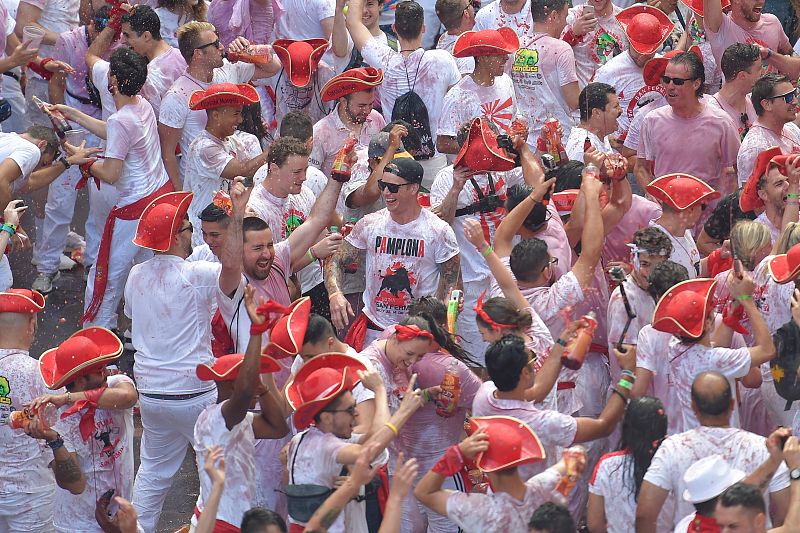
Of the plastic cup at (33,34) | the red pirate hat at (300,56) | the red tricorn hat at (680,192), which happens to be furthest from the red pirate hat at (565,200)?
the plastic cup at (33,34)

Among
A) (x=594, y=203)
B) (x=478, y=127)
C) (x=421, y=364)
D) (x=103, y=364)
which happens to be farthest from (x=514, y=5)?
(x=103, y=364)

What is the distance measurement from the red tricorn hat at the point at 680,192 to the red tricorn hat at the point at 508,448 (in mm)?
2467

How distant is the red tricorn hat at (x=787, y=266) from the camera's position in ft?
21.8

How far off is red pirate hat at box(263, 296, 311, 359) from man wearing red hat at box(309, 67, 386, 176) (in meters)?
2.79

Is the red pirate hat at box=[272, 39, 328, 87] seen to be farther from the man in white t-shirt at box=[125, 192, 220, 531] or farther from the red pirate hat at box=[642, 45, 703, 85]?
the man in white t-shirt at box=[125, 192, 220, 531]

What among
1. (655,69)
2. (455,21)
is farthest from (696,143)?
(455,21)

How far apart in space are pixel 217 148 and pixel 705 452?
4520mm

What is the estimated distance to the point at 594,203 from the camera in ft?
24.9

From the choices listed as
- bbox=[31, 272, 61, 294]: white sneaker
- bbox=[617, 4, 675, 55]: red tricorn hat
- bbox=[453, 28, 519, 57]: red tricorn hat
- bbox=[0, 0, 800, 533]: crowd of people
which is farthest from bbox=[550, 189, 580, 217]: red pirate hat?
bbox=[31, 272, 61, 294]: white sneaker

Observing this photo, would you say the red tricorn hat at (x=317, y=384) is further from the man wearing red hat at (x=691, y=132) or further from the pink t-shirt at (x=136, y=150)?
the man wearing red hat at (x=691, y=132)

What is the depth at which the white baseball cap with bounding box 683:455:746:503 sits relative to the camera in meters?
5.34

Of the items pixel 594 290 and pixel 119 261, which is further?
pixel 119 261

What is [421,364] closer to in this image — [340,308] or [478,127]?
[340,308]

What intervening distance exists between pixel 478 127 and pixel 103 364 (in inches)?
113
